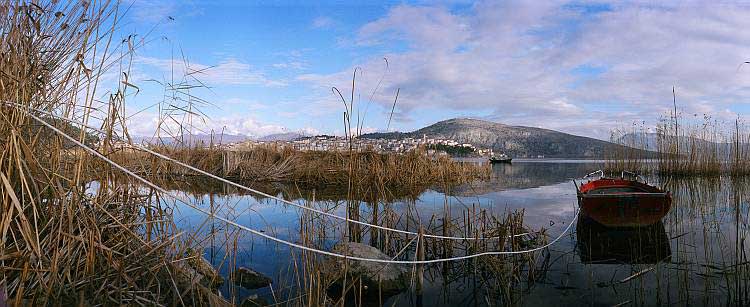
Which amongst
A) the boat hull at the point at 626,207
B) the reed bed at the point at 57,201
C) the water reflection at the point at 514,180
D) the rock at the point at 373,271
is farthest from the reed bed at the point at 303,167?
the reed bed at the point at 57,201

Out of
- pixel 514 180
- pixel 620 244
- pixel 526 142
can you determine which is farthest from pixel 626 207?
pixel 526 142

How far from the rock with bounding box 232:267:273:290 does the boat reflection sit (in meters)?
4.13

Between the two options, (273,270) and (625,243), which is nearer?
(273,270)

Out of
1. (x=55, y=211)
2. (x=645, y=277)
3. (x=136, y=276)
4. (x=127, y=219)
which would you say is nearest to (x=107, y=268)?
(x=136, y=276)

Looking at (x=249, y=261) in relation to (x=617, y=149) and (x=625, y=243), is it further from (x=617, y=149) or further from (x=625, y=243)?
(x=617, y=149)

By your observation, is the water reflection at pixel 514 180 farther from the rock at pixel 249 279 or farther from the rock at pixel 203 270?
the rock at pixel 203 270

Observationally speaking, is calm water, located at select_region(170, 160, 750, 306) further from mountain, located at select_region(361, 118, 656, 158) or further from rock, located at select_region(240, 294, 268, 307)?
mountain, located at select_region(361, 118, 656, 158)

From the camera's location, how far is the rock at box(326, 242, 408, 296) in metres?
4.38

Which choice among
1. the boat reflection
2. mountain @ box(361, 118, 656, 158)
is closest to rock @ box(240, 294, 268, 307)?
the boat reflection

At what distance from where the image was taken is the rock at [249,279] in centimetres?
445

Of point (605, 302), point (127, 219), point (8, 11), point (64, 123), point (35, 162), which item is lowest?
point (605, 302)

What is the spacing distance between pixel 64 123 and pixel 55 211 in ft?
2.27

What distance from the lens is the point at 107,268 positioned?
2660 millimetres

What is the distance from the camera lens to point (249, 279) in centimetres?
448
